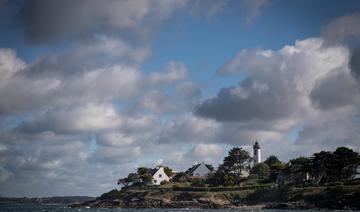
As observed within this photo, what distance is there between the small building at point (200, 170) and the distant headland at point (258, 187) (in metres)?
4.54

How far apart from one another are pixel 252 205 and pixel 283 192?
275 inches

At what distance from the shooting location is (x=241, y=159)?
Answer: 430ft

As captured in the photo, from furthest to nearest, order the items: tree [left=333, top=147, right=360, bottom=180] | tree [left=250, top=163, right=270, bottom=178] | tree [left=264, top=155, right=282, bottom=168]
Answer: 1. tree [left=264, top=155, right=282, bottom=168]
2. tree [left=250, top=163, right=270, bottom=178]
3. tree [left=333, top=147, right=360, bottom=180]

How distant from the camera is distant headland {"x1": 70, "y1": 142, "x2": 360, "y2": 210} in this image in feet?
308

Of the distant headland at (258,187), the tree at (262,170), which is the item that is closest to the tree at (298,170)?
the distant headland at (258,187)

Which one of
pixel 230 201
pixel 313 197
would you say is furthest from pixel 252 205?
pixel 313 197

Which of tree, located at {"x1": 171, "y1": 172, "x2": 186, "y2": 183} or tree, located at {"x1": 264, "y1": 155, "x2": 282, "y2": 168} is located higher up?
tree, located at {"x1": 264, "y1": 155, "x2": 282, "y2": 168}

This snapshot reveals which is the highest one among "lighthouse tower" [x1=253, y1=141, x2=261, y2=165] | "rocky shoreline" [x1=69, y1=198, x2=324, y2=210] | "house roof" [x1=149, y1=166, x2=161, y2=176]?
"lighthouse tower" [x1=253, y1=141, x2=261, y2=165]

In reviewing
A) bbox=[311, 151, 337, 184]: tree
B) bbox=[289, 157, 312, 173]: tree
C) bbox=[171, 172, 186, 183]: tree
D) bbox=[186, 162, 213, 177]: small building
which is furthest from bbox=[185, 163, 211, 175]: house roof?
bbox=[311, 151, 337, 184]: tree

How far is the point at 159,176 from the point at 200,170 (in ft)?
42.9

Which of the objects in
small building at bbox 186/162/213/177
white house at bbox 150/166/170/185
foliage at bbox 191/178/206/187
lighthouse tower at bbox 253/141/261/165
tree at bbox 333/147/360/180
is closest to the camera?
tree at bbox 333/147/360/180

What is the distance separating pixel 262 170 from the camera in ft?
420

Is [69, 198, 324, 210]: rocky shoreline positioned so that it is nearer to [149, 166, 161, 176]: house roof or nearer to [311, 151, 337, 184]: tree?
[311, 151, 337, 184]: tree

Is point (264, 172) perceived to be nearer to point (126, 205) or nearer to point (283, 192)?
point (283, 192)
